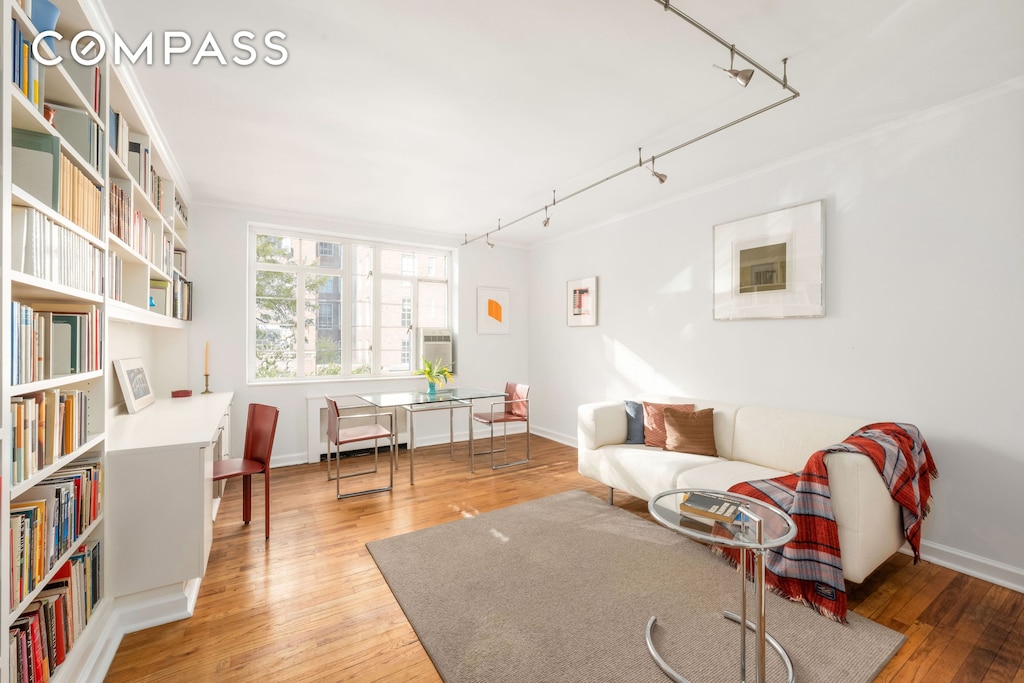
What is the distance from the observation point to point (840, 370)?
10.0 feet

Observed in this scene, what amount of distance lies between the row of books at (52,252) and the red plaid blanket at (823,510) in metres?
3.13

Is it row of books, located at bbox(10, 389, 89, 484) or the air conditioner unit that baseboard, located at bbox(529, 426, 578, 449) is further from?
row of books, located at bbox(10, 389, 89, 484)

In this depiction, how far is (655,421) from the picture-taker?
143 inches

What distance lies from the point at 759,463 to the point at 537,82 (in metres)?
2.90

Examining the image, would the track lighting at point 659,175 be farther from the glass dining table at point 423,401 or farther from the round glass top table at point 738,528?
the glass dining table at point 423,401

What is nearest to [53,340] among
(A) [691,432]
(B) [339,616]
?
(B) [339,616]

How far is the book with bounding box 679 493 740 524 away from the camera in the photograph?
170cm

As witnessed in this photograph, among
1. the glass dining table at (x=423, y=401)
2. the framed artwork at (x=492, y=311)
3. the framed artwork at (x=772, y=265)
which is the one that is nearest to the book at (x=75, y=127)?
the glass dining table at (x=423, y=401)

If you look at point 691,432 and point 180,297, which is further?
point 180,297

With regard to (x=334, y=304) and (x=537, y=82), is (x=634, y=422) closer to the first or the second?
(x=537, y=82)

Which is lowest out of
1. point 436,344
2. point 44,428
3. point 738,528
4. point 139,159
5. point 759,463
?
point 759,463

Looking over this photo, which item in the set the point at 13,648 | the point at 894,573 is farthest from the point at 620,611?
the point at 13,648

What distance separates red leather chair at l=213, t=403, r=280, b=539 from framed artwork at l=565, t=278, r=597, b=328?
345 cm

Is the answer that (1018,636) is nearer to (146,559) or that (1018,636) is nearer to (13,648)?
(13,648)
